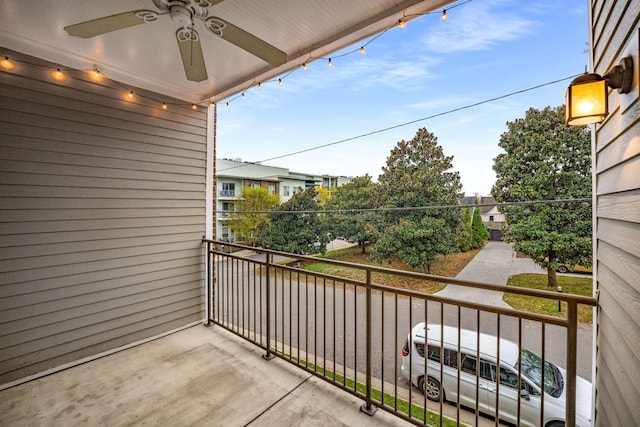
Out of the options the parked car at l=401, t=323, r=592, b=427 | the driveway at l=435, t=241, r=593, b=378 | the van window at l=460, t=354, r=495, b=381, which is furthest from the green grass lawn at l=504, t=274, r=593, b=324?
the van window at l=460, t=354, r=495, b=381

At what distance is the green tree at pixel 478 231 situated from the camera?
13.0 meters

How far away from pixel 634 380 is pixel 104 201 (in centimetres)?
351

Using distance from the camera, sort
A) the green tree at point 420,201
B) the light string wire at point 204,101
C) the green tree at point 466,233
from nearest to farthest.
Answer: the light string wire at point 204,101 < the green tree at point 420,201 < the green tree at point 466,233

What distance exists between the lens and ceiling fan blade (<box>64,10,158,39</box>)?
1518 mm

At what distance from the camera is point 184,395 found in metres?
1.99

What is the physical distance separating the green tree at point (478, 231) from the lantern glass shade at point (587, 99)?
1317 centimetres

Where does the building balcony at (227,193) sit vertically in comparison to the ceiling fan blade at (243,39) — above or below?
above

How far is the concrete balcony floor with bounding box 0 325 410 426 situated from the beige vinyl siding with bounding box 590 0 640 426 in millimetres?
1122

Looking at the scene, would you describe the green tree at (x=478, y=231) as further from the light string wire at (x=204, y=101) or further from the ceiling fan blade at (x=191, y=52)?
the ceiling fan blade at (x=191, y=52)

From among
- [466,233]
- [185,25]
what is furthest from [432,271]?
[185,25]

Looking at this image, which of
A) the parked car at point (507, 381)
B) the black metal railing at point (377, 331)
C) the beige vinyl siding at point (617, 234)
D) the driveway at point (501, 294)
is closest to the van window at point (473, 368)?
the parked car at point (507, 381)

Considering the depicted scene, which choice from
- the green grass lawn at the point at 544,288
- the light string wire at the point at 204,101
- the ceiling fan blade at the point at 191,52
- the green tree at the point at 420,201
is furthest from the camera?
the green tree at the point at 420,201

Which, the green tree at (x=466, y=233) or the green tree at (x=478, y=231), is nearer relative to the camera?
the green tree at (x=466, y=233)

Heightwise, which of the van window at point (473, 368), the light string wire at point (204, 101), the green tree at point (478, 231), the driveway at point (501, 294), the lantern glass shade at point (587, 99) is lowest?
the driveway at point (501, 294)
